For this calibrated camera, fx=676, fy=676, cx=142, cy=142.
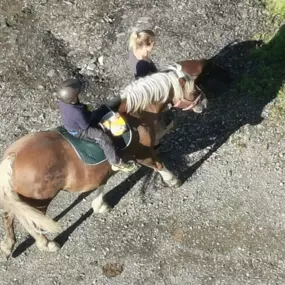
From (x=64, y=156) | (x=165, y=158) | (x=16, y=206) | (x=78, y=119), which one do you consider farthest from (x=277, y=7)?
(x=16, y=206)

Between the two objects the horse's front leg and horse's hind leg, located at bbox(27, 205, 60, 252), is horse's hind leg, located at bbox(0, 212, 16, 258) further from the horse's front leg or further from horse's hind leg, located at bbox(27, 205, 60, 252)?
the horse's front leg

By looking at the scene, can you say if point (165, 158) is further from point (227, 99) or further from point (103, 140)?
point (103, 140)

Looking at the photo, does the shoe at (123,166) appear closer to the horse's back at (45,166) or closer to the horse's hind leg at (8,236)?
the horse's back at (45,166)

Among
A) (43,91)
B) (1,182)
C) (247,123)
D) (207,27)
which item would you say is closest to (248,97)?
(247,123)

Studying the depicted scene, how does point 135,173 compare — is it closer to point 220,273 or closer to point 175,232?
point 175,232

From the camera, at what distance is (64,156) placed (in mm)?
6652

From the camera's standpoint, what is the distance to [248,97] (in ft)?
28.0

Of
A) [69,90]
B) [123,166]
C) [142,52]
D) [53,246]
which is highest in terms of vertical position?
[69,90]

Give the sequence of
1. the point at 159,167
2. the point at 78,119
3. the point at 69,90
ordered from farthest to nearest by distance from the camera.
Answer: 1. the point at 159,167
2. the point at 78,119
3. the point at 69,90

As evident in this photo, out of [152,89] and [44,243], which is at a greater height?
[152,89]

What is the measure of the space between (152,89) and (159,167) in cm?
124

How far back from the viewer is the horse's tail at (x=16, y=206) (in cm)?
649

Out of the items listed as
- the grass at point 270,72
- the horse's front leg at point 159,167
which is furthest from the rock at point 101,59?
the horse's front leg at point 159,167

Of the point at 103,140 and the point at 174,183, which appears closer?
the point at 103,140
